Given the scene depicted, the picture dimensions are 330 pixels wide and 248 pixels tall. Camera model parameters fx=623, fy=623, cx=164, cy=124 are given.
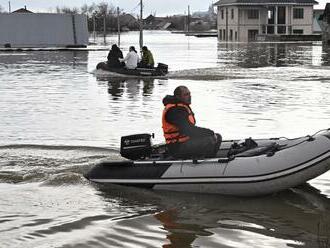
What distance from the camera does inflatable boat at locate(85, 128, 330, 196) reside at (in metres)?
8.19

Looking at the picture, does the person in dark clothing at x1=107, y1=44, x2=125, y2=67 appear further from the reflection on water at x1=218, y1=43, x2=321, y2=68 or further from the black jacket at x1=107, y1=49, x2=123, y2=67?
the reflection on water at x1=218, y1=43, x2=321, y2=68

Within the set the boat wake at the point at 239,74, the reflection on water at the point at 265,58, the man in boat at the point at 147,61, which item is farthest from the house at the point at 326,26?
the man in boat at the point at 147,61

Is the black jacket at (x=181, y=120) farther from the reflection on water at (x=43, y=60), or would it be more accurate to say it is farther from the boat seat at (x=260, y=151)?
the reflection on water at (x=43, y=60)

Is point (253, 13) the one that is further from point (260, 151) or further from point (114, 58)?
point (260, 151)

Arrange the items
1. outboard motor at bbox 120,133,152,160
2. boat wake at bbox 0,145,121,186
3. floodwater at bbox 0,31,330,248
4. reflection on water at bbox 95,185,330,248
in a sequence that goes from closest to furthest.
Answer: reflection on water at bbox 95,185,330,248 → floodwater at bbox 0,31,330,248 → outboard motor at bbox 120,133,152,160 → boat wake at bbox 0,145,121,186

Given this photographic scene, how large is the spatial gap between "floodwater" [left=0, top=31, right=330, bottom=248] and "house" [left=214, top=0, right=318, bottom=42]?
64.6 m

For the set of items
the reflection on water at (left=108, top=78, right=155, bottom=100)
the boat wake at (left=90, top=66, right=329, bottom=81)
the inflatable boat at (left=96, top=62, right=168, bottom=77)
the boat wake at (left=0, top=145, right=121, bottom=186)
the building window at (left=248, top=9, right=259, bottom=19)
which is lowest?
the boat wake at (left=0, top=145, right=121, bottom=186)

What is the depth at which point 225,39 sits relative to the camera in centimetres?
9369

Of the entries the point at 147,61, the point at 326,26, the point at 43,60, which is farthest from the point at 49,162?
the point at 326,26

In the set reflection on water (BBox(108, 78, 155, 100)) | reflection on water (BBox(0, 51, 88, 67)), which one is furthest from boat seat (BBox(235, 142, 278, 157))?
reflection on water (BBox(0, 51, 88, 67))

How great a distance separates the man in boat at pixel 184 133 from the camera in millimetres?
8828

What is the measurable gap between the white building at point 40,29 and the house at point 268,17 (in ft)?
101

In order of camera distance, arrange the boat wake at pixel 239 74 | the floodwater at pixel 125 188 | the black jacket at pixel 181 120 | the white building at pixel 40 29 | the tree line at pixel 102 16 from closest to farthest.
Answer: the floodwater at pixel 125 188, the black jacket at pixel 181 120, the boat wake at pixel 239 74, the white building at pixel 40 29, the tree line at pixel 102 16

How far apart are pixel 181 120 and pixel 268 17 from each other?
3187 inches
